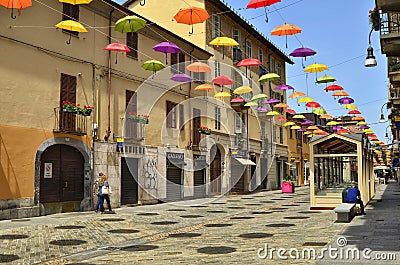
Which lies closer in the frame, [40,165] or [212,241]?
[212,241]

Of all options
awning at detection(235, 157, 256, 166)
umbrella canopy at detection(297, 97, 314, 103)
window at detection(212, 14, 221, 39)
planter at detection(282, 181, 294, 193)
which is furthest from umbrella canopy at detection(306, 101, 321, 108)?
planter at detection(282, 181, 294, 193)

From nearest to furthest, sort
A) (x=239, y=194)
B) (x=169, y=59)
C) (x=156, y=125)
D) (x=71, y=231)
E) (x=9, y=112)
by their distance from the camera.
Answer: (x=71, y=231)
(x=9, y=112)
(x=156, y=125)
(x=169, y=59)
(x=239, y=194)

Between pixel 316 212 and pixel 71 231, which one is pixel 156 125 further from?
pixel 71 231

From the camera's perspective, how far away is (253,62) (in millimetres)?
19719

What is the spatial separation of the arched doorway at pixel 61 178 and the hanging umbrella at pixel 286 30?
10163 millimetres

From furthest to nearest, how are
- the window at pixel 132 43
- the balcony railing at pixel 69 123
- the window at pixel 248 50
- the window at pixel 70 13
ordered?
1. the window at pixel 248 50
2. the window at pixel 132 43
3. the window at pixel 70 13
4. the balcony railing at pixel 69 123

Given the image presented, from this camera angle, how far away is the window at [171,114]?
26.3m

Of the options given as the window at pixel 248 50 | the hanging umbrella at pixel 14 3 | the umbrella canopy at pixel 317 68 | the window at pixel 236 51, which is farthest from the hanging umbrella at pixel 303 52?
the window at pixel 248 50

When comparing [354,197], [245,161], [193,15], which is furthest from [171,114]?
[354,197]

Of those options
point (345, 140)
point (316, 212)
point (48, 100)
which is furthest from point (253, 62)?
point (48, 100)

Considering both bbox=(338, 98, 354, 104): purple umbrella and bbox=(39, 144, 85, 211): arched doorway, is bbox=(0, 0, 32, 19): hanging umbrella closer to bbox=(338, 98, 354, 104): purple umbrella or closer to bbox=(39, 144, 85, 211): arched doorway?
bbox=(39, 144, 85, 211): arched doorway

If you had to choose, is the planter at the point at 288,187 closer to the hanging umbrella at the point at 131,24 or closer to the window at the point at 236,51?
the window at the point at 236,51

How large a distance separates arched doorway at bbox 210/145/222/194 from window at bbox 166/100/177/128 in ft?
18.7

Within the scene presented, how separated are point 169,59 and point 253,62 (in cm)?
833
